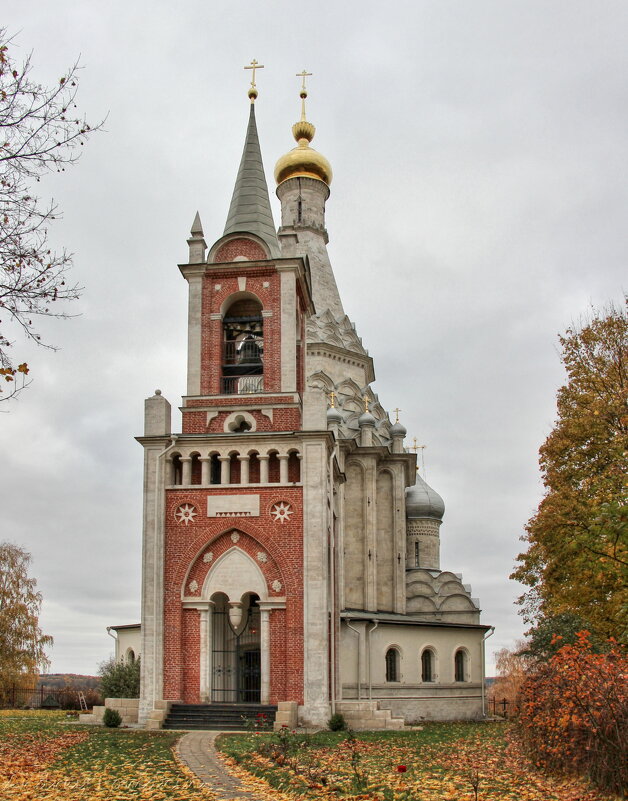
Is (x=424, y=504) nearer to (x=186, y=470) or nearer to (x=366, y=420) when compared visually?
(x=366, y=420)

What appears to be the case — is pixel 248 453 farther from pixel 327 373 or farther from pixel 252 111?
pixel 327 373

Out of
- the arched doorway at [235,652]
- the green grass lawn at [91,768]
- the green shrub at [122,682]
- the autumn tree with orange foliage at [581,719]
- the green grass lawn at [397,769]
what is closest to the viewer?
the green grass lawn at [397,769]

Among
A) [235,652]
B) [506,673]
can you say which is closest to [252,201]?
[235,652]

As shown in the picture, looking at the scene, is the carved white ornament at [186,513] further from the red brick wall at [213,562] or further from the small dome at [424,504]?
the small dome at [424,504]

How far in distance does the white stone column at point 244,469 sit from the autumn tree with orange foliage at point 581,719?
11.3 m

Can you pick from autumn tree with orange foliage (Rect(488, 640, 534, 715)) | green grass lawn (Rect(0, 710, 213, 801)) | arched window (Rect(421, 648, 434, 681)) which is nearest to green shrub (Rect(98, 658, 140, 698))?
green grass lawn (Rect(0, 710, 213, 801))

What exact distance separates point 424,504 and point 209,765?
2738 centimetres

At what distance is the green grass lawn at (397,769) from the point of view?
32.4 feet

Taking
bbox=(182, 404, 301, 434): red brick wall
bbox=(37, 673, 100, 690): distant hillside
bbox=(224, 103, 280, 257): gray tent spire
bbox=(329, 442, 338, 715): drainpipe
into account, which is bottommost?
bbox=(37, 673, 100, 690): distant hillside

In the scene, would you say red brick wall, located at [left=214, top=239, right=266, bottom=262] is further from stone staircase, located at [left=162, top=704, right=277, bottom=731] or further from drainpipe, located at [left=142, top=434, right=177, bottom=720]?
stone staircase, located at [left=162, top=704, right=277, bottom=731]

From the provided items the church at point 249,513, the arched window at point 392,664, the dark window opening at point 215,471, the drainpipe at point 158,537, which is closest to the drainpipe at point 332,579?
the church at point 249,513

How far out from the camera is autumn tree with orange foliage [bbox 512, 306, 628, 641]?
19875 mm

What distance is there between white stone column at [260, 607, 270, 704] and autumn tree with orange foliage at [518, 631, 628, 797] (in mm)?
9950

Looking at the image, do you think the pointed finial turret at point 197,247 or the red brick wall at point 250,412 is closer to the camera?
the red brick wall at point 250,412
